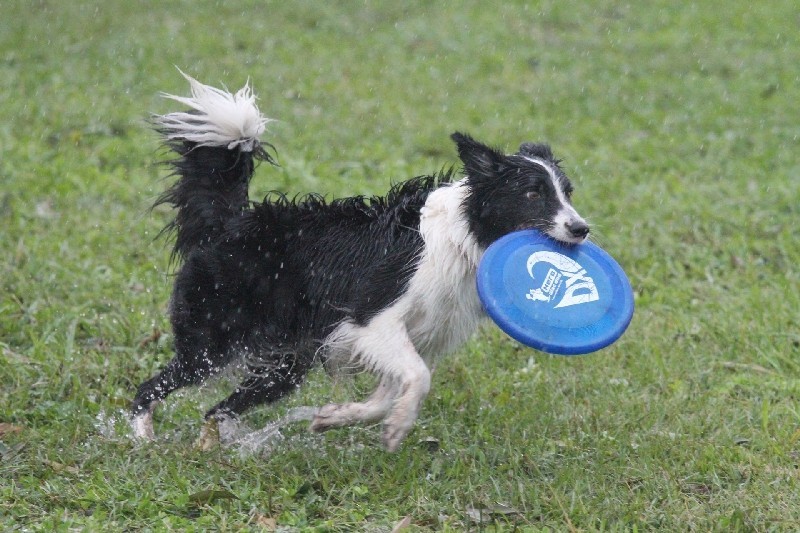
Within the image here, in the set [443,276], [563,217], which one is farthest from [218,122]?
[563,217]

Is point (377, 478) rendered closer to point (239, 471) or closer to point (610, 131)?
point (239, 471)

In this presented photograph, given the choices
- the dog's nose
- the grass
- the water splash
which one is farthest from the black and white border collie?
the grass

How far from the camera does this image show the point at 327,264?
4672 mm

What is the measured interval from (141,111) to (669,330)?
201 inches

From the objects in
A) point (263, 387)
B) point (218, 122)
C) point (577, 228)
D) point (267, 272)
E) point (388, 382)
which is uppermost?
point (218, 122)

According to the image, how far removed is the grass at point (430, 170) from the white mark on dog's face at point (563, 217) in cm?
101

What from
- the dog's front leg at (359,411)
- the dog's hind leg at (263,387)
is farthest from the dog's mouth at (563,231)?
the dog's hind leg at (263,387)

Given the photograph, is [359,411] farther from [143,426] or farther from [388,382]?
[143,426]

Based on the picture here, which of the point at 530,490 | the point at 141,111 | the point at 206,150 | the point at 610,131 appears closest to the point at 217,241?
the point at 206,150

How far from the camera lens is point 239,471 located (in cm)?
434

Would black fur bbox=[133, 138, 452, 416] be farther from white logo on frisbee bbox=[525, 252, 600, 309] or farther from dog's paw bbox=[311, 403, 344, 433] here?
white logo on frisbee bbox=[525, 252, 600, 309]

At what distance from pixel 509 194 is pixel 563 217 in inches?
10.0

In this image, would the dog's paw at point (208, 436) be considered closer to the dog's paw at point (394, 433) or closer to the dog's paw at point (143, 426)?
the dog's paw at point (143, 426)

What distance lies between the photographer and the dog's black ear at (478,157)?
436cm
